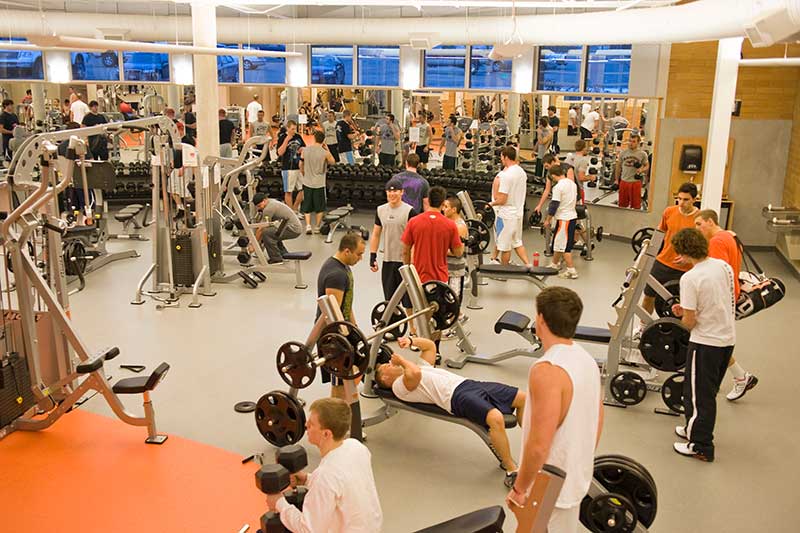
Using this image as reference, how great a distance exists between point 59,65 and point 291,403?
1243cm

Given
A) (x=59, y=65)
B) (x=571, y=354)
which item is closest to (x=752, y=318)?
(x=571, y=354)

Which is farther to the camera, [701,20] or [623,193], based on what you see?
[623,193]

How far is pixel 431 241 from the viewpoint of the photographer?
662 cm

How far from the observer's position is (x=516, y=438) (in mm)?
5398

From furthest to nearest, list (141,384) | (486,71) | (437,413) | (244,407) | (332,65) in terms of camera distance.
A: (332,65), (486,71), (244,407), (141,384), (437,413)

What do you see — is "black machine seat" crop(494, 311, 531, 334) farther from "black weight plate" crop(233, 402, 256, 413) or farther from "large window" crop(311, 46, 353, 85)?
"large window" crop(311, 46, 353, 85)

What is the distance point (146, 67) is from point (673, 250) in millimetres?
11596

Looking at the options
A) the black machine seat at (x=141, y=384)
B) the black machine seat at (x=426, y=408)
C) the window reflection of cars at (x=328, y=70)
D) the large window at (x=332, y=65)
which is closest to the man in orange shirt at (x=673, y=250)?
the black machine seat at (x=426, y=408)

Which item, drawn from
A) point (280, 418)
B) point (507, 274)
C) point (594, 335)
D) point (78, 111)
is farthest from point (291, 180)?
point (280, 418)

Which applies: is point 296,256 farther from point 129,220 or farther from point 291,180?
point 129,220

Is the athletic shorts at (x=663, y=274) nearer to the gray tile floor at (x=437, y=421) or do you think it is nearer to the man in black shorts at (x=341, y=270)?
the gray tile floor at (x=437, y=421)

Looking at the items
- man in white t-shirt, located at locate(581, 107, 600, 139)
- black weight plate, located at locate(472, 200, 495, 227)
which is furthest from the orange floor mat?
man in white t-shirt, located at locate(581, 107, 600, 139)

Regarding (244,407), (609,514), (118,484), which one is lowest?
(118,484)

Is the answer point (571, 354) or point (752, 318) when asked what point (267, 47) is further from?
point (571, 354)
